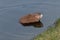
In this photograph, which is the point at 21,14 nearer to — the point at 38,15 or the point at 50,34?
the point at 38,15

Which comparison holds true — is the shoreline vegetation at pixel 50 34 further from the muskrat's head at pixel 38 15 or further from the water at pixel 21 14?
the muskrat's head at pixel 38 15

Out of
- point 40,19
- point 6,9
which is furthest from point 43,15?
point 6,9

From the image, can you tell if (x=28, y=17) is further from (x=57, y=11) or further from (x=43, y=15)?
(x=57, y=11)

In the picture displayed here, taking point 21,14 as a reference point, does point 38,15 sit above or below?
below

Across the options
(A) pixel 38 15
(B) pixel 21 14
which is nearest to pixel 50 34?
(A) pixel 38 15

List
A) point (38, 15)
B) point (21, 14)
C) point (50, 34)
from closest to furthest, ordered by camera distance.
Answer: point (50, 34) < point (38, 15) < point (21, 14)

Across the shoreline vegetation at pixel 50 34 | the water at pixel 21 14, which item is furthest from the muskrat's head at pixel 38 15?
the shoreline vegetation at pixel 50 34

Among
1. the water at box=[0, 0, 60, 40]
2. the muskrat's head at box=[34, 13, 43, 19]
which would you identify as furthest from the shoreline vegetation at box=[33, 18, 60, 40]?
the muskrat's head at box=[34, 13, 43, 19]

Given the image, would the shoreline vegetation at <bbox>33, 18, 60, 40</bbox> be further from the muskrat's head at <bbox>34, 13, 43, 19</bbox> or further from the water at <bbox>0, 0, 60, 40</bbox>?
the muskrat's head at <bbox>34, 13, 43, 19</bbox>
